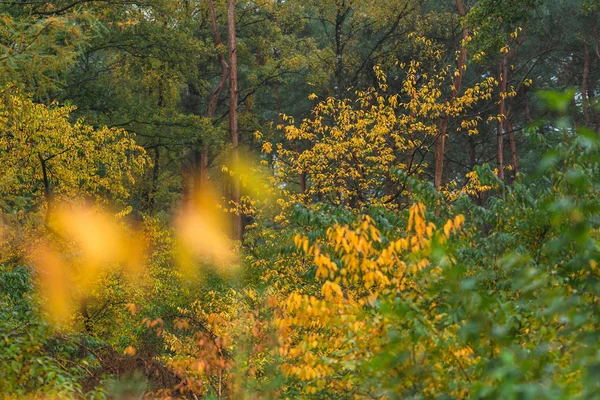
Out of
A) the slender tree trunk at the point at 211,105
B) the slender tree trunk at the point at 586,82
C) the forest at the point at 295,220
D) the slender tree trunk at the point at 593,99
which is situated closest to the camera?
the forest at the point at 295,220

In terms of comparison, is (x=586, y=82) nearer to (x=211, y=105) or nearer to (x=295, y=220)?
(x=211, y=105)

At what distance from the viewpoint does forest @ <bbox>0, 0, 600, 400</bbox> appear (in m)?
4.52

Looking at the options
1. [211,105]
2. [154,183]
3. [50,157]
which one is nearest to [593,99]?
[211,105]

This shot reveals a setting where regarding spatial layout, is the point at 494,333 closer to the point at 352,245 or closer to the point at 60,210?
the point at 352,245

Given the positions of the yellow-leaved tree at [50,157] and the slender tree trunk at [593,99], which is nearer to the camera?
the yellow-leaved tree at [50,157]

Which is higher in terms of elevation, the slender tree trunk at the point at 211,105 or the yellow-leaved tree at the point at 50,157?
the slender tree trunk at the point at 211,105

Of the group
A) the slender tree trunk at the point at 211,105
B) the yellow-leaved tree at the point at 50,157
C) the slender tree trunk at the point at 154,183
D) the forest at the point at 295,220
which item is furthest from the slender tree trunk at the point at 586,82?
the yellow-leaved tree at the point at 50,157

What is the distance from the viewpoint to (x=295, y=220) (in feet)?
25.1

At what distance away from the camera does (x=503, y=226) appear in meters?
7.67

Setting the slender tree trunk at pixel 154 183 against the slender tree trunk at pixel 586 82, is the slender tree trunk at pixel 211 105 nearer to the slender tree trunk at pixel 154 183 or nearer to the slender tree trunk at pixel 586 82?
the slender tree trunk at pixel 154 183

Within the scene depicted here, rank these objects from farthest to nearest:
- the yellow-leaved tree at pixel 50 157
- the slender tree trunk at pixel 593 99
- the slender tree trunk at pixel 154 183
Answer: the slender tree trunk at pixel 593 99 < the slender tree trunk at pixel 154 183 < the yellow-leaved tree at pixel 50 157

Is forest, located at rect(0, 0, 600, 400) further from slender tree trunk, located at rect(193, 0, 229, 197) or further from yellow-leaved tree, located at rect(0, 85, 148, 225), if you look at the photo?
slender tree trunk, located at rect(193, 0, 229, 197)

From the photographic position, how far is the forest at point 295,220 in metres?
4.52

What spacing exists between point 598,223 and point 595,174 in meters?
0.43
